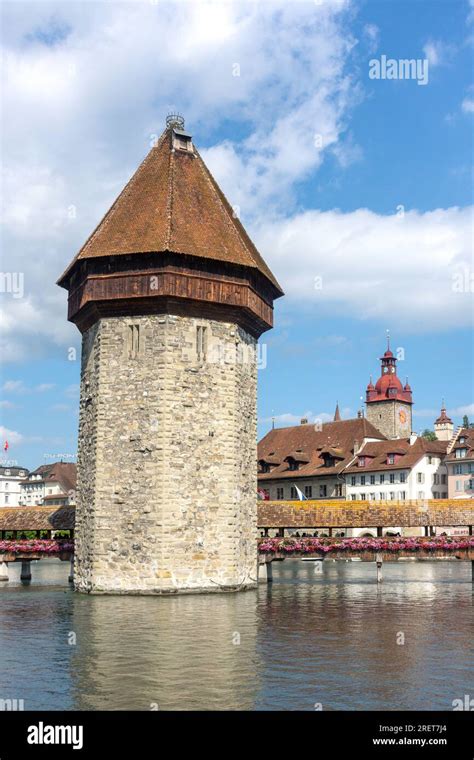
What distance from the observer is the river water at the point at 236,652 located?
34.8ft

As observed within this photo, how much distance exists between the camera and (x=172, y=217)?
26234mm

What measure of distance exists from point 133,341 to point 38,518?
1003cm

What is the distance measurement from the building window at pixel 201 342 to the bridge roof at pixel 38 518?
888 centimetres

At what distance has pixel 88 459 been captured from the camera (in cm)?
2617

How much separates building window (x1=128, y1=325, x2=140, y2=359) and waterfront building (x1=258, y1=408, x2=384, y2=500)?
135ft

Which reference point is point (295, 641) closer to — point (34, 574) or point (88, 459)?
point (88, 459)

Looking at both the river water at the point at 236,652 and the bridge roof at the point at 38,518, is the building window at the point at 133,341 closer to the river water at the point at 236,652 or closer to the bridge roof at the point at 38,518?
the river water at the point at 236,652

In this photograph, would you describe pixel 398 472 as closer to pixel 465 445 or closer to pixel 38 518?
pixel 465 445

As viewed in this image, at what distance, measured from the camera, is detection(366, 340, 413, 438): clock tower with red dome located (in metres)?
87.4

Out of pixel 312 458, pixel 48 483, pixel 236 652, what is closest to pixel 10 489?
pixel 48 483

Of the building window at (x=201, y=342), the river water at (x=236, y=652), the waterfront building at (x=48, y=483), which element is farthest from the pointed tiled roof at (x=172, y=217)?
the waterfront building at (x=48, y=483)

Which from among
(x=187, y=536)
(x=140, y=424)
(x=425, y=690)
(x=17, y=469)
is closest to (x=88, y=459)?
(x=140, y=424)

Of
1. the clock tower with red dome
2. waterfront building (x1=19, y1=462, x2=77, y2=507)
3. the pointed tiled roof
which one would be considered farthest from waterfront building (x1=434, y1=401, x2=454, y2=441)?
the pointed tiled roof

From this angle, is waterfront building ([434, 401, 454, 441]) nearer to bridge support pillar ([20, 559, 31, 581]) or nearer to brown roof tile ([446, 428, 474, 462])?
brown roof tile ([446, 428, 474, 462])
